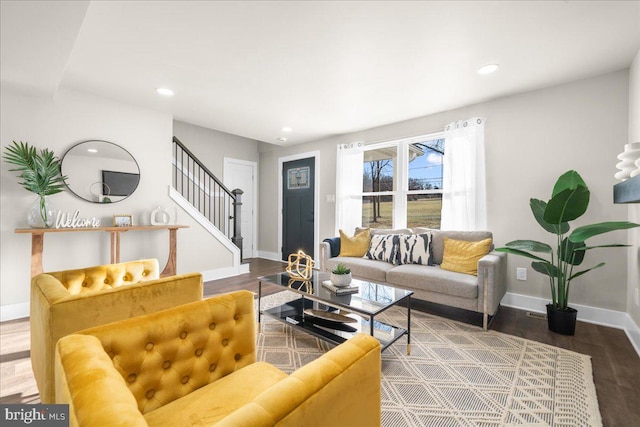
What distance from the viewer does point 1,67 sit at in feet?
7.77

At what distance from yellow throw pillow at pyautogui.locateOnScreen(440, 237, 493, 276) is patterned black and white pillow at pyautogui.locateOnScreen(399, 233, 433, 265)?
213mm

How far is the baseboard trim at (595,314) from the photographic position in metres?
2.40

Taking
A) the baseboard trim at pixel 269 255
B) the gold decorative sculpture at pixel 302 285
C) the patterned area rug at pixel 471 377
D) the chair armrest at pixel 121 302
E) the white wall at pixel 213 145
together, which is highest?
the white wall at pixel 213 145

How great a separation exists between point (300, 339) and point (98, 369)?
72.9 inches

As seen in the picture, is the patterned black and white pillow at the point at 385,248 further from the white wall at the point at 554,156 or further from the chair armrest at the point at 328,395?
the chair armrest at the point at 328,395

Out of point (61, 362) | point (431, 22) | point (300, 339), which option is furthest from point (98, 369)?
point (431, 22)

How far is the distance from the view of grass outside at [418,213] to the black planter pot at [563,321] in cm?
163

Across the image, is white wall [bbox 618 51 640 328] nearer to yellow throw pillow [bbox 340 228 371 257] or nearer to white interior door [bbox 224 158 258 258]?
yellow throw pillow [bbox 340 228 371 257]

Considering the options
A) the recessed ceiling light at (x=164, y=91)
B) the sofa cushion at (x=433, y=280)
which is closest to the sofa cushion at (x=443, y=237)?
the sofa cushion at (x=433, y=280)

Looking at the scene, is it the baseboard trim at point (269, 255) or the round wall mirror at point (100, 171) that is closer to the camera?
the round wall mirror at point (100, 171)

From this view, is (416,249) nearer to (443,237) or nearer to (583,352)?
(443,237)

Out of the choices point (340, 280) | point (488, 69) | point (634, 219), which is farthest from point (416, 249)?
point (488, 69)

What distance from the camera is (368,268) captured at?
345 centimetres

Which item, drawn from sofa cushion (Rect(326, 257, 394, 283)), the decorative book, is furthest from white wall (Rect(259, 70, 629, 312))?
the decorative book
